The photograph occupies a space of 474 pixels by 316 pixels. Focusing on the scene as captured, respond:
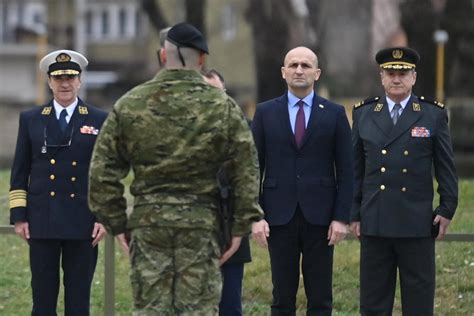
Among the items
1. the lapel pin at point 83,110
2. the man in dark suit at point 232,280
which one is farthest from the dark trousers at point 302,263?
the lapel pin at point 83,110

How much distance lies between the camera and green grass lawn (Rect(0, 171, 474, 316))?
30.6 feet

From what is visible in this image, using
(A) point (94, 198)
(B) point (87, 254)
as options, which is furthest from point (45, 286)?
(A) point (94, 198)

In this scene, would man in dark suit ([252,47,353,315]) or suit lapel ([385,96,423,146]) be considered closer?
man in dark suit ([252,47,353,315])

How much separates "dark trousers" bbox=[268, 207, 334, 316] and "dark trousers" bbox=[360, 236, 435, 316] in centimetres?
32

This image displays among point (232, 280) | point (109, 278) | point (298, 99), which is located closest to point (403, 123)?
point (298, 99)

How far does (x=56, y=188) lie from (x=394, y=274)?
2.36m

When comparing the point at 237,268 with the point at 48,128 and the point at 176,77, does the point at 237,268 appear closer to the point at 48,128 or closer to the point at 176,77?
the point at 48,128

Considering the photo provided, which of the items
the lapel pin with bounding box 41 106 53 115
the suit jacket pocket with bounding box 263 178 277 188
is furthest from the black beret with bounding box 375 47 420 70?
the lapel pin with bounding box 41 106 53 115

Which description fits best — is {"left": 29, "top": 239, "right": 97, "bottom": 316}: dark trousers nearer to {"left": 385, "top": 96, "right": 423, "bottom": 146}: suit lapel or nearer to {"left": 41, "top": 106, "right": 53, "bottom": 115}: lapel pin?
{"left": 41, "top": 106, "right": 53, "bottom": 115}: lapel pin

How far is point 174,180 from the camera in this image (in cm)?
597

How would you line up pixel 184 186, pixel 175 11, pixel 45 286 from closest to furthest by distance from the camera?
pixel 184 186, pixel 45 286, pixel 175 11

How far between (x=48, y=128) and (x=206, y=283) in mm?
2182

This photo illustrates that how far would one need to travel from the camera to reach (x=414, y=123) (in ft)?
25.6

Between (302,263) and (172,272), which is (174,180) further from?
(302,263)
